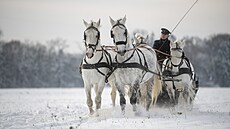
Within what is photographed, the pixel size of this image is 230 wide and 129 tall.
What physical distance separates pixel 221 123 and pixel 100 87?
3773mm

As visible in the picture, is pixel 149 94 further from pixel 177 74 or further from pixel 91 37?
pixel 91 37

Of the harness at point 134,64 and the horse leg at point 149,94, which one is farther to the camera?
the horse leg at point 149,94

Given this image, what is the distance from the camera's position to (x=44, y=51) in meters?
87.8

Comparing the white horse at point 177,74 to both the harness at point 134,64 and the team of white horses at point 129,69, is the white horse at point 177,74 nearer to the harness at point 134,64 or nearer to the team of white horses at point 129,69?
the team of white horses at point 129,69

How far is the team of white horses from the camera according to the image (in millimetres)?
10875

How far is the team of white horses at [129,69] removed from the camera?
35.7 feet

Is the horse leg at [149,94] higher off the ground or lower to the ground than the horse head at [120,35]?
lower

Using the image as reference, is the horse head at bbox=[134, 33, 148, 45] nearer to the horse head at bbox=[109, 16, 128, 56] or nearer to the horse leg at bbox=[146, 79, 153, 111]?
the horse leg at bbox=[146, 79, 153, 111]

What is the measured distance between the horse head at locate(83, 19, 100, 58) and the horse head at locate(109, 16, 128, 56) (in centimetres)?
51

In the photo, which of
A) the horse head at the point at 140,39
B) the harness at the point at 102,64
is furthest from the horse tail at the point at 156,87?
the harness at the point at 102,64

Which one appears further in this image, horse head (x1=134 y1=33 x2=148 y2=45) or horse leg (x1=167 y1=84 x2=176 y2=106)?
horse head (x1=134 y1=33 x2=148 y2=45)

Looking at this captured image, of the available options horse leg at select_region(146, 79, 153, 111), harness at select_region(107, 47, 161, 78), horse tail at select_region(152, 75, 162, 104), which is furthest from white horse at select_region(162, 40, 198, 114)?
harness at select_region(107, 47, 161, 78)

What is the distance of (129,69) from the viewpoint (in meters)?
10.9

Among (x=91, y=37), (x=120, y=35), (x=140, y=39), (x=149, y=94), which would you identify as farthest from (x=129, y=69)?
(x=140, y=39)
